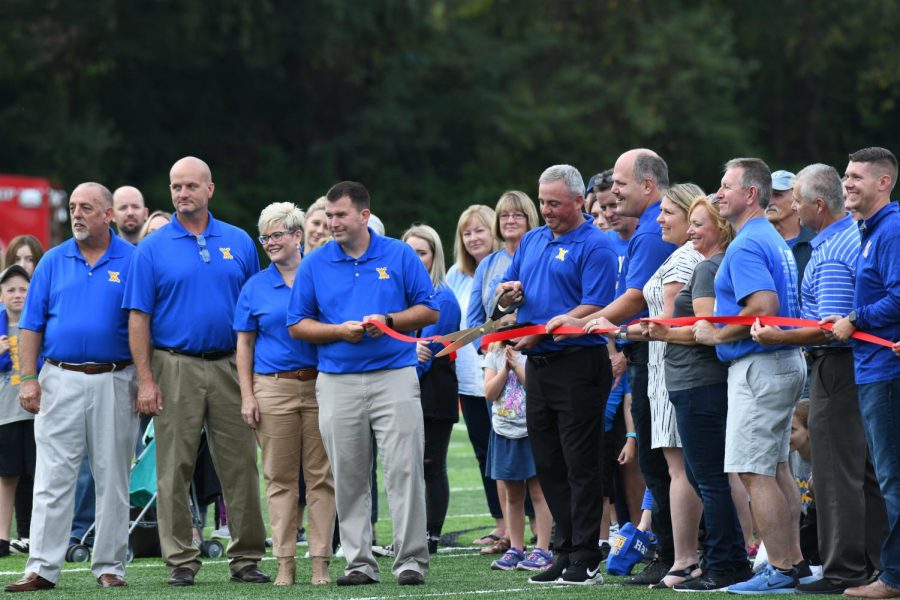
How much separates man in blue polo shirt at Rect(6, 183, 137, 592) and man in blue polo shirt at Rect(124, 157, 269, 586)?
0.55ft

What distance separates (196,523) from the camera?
31.6 feet

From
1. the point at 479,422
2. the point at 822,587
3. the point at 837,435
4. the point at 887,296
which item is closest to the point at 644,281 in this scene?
the point at 837,435

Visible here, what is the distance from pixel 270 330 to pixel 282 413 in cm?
48

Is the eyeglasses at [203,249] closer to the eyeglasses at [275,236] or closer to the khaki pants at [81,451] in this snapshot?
the eyeglasses at [275,236]

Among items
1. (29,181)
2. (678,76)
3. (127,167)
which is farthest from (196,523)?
(678,76)

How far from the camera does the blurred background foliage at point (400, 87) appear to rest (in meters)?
30.3

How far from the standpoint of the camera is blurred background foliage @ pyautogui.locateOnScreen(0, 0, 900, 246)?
30.3 metres

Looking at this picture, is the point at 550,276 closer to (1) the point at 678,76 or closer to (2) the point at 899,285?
(2) the point at 899,285

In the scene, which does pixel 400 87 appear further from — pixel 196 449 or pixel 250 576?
pixel 250 576

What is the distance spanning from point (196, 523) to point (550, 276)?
3243 millimetres

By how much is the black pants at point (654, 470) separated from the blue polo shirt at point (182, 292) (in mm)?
2379

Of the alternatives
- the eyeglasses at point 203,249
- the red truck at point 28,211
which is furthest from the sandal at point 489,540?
the red truck at point 28,211

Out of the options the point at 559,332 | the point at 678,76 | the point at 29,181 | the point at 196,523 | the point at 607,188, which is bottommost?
the point at 196,523

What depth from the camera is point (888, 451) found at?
6.71 metres
